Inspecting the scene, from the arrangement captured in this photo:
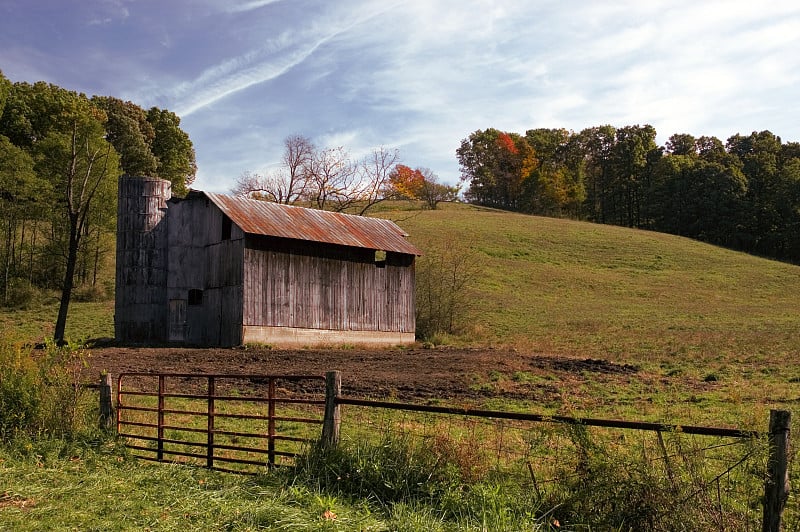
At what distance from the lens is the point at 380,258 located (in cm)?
3278

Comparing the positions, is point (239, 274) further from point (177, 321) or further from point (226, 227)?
point (177, 321)

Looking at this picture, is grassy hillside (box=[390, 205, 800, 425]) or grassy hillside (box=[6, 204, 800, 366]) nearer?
grassy hillside (box=[390, 205, 800, 425])

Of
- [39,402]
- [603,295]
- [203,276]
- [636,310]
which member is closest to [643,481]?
[39,402]

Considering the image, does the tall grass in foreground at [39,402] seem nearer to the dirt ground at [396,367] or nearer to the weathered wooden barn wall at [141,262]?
the dirt ground at [396,367]

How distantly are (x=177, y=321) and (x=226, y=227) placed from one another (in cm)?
457

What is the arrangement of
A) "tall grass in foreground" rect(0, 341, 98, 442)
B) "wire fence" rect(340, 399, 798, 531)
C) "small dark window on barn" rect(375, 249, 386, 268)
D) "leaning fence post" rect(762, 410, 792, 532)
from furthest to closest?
"small dark window on barn" rect(375, 249, 386, 268) < "tall grass in foreground" rect(0, 341, 98, 442) < "wire fence" rect(340, 399, 798, 531) < "leaning fence post" rect(762, 410, 792, 532)

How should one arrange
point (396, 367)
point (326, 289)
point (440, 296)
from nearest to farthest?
point (396, 367)
point (326, 289)
point (440, 296)

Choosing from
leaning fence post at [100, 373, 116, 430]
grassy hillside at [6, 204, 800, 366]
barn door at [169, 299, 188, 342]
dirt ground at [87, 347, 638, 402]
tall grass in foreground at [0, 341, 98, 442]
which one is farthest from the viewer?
grassy hillside at [6, 204, 800, 366]

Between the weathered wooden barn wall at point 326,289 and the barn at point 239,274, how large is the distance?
0.04 metres

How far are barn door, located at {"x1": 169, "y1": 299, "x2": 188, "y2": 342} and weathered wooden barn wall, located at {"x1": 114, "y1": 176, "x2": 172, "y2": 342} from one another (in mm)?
350

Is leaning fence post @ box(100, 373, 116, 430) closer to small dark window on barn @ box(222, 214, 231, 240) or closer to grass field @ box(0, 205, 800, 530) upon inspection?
grass field @ box(0, 205, 800, 530)

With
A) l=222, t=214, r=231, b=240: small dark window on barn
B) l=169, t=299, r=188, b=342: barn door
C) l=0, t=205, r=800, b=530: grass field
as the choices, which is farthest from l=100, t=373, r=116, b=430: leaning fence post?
l=169, t=299, r=188, b=342: barn door

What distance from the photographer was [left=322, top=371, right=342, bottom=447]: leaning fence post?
7524 mm

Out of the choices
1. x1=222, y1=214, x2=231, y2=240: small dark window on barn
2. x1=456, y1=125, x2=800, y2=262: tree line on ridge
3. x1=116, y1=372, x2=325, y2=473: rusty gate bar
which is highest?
x1=456, y1=125, x2=800, y2=262: tree line on ridge
